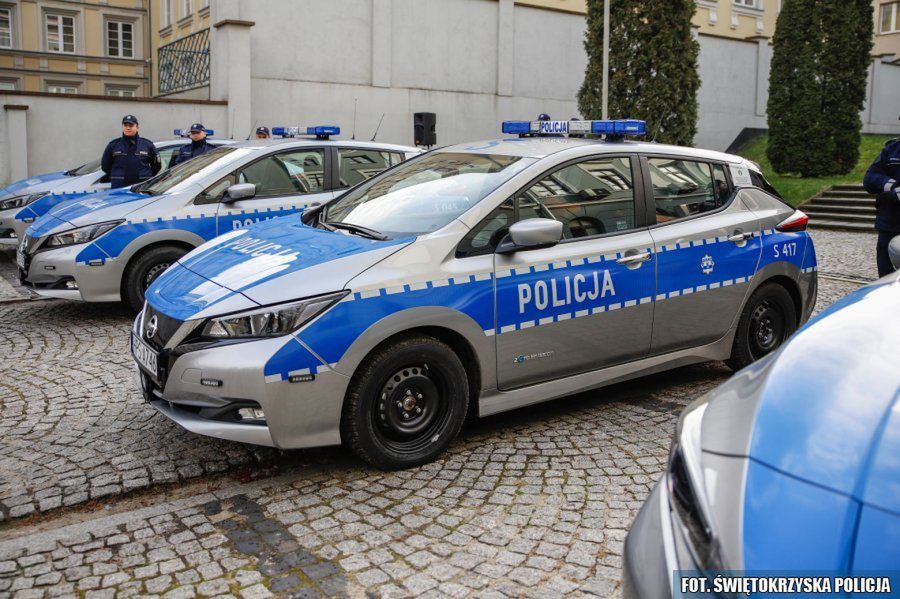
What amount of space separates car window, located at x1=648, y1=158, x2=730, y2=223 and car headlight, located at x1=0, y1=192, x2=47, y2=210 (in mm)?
9822

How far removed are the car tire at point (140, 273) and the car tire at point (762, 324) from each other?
504cm

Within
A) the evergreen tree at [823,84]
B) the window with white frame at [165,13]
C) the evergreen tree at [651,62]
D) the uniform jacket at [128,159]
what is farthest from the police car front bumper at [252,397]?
the window with white frame at [165,13]

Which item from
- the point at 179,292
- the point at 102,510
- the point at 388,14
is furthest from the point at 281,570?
the point at 388,14

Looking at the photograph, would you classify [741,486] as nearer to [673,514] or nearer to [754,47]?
[673,514]

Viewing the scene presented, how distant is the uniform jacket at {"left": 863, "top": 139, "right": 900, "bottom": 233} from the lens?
7.55 m

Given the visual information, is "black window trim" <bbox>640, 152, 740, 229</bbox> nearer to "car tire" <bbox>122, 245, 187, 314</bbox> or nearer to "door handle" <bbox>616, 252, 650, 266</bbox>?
"door handle" <bbox>616, 252, 650, 266</bbox>

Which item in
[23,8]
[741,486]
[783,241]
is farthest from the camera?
[23,8]

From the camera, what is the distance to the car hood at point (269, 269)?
427cm

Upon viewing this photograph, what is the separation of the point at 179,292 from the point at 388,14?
1741 centimetres

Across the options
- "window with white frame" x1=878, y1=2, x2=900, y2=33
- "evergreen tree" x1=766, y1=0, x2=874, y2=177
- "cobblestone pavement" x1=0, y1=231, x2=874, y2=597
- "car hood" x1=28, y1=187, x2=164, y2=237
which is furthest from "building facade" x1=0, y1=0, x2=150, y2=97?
"cobblestone pavement" x1=0, y1=231, x2=874, y2=597

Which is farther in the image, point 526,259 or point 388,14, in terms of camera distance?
point 388,14

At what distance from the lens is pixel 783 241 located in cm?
610

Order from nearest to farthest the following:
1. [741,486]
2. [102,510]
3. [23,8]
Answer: [741,486], [102,510], [23,8]

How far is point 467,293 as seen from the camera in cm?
454
